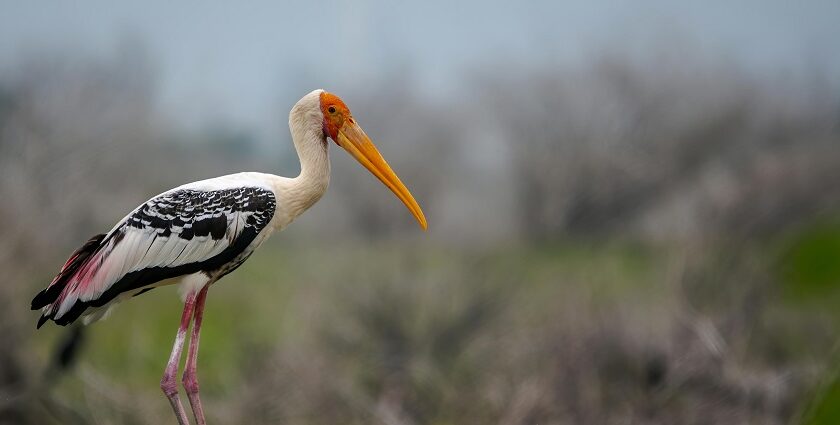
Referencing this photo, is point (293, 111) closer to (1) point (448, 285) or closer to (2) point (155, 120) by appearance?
(1) point (448, 285)

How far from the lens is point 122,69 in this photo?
66.3 feet

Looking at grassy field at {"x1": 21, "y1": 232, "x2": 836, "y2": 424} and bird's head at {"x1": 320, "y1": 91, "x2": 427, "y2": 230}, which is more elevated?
bird's head at {"x1": 320, "y1": 91, "x2": 427, "y2": 230}

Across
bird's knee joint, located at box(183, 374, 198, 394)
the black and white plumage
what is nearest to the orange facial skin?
the black and white plumage

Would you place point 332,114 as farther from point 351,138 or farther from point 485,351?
point 485,351

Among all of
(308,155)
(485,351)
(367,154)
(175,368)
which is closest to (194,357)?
(175,368)

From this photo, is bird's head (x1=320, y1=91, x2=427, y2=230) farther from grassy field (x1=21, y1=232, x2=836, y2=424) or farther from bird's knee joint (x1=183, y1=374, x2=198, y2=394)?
grassy field (x1=21, y1=232, x2=836, y2=424)

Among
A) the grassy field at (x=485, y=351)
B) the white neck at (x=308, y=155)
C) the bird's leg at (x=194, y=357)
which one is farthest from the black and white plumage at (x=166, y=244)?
the grassy field at (x=485, y=351)

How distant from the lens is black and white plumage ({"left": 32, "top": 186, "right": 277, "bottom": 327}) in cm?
592

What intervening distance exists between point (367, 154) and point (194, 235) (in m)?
0.98

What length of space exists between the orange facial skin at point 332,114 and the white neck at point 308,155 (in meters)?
0.03

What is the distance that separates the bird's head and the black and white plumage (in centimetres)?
47

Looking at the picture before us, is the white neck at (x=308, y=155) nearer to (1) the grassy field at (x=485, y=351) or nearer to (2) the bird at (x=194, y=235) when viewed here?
(2) the bird at (x=194, y=235)

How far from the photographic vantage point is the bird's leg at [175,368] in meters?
6.03

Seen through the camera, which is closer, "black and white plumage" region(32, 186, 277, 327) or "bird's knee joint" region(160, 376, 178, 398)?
"black and white plumage" region(32, 186, 277, 327)
